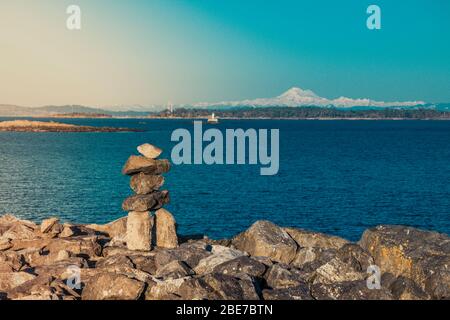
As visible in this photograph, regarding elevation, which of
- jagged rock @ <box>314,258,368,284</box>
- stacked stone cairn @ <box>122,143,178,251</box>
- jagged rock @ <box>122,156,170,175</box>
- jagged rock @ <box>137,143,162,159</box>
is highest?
jagged rock @ <box>137,143,162,159</box>

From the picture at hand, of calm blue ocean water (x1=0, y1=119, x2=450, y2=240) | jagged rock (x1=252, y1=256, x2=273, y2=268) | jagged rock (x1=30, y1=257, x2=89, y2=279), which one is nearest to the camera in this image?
jagged rock (x1=30, y1=257, x2=89, y2=279)

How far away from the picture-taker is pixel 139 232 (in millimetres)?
25562

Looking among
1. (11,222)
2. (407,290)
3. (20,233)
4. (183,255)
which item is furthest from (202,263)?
(11,222)

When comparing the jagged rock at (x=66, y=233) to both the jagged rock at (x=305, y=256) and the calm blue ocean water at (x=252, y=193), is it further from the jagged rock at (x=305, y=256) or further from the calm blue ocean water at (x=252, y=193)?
the calm blue ocean water at (x=252, y=193)

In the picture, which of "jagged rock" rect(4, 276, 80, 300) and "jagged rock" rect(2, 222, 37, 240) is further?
"jagged rock" rect(2, 222, 37, 240)

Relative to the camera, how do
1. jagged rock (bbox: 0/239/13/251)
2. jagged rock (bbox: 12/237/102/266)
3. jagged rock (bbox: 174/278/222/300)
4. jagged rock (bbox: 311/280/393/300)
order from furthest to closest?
jagged rock (bbox: 0/239/13/251)
jagged rock (bbox: 12/237/102/266)
jagged rock (bbox: 311/280/393/300)
jagged rock (bbox: 174/278/222/300)

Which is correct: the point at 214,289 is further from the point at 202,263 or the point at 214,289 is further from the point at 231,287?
the point at 202,263

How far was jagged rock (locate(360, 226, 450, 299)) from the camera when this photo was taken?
19016 millimetres

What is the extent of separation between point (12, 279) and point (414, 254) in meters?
14.3

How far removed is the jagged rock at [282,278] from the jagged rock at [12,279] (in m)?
8.52

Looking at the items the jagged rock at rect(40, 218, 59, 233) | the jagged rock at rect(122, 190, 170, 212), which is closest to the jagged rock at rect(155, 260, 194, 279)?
the jagged rock at rect(122, 190, 170, 212)

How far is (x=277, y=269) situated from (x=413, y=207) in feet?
132

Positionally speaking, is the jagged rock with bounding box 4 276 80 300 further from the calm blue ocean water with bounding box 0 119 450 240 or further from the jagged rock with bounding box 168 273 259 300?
the calm blue ocean water with bounding box 0 119 450 240

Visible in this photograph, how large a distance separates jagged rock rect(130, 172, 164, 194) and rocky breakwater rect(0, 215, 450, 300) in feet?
8.80
